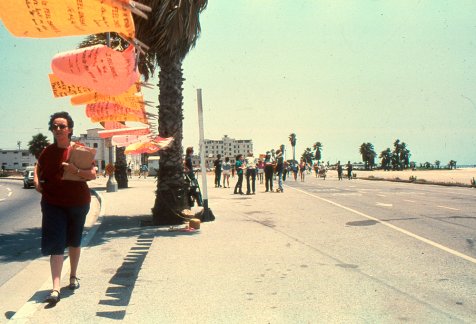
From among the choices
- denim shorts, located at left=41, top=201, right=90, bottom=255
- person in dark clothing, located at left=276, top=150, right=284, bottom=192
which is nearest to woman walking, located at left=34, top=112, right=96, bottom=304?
denim shorts, located at left=41, top=201, right=90, bottom=255

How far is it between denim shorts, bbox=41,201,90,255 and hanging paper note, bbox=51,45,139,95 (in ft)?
6.59

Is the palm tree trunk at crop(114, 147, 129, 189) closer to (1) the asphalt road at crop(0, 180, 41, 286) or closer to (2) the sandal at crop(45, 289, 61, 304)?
(1) the asphalt road at crop(0, 180, 41, 286)

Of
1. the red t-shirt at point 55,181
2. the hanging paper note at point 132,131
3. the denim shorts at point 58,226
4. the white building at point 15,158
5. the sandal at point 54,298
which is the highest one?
the white building at point 15,158

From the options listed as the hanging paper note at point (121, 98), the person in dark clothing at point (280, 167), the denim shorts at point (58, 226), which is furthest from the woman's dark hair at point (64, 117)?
the person in dark clothing at point (280, 167)

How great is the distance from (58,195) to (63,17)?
6.36 ft

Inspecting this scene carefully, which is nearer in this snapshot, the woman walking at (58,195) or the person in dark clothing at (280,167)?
the woman walking at (58,195)

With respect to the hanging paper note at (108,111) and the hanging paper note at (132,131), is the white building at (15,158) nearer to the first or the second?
the hanging paper note at (132,131)

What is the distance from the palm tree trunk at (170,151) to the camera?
32.7 ft

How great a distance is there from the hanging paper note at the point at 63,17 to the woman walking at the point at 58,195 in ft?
3.25

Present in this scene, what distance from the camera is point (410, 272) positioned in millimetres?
5293

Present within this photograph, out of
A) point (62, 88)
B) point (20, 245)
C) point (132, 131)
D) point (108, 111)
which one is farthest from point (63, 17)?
point (132, 131)

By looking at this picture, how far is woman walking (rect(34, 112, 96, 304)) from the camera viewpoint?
455 centimetres

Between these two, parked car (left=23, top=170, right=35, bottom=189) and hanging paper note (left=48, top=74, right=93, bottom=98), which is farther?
parked car (left=23, top=170, right=35, bottom=189)

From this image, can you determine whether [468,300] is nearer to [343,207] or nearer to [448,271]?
[448,271]
